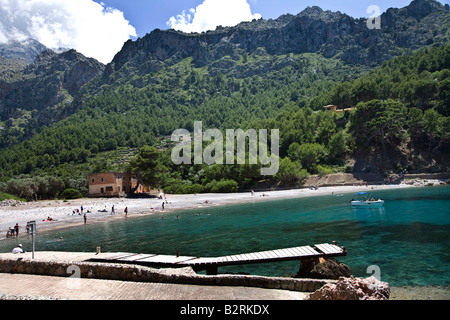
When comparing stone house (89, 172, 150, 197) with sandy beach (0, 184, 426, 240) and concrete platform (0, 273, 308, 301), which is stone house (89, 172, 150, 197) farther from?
concrete platform (0, 273, 308, 301)

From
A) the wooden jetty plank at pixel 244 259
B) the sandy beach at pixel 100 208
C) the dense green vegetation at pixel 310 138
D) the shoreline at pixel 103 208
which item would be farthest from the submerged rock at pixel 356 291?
the dense green vegetation at pixel 310 138

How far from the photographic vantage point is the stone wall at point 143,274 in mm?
10883

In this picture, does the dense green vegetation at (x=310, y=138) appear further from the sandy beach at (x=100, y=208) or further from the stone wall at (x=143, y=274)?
the stone wall at (x=143, y=274)

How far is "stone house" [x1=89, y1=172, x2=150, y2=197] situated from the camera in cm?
6606

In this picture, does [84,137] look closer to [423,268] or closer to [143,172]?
[143,172]

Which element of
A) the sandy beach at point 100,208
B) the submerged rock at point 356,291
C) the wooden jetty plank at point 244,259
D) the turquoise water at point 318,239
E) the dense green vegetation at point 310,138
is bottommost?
the sandy beach at point 100,208

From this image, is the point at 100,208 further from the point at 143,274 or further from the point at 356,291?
the point at 356,291

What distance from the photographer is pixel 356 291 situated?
8.01 metres

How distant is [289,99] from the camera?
16775cm

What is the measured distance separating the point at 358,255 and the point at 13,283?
53.3 feet

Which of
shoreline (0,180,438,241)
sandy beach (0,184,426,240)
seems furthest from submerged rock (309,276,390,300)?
sandy beach (0,184,426,240)

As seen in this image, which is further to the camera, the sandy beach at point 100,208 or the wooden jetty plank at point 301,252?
the sandy beach at point 100,208

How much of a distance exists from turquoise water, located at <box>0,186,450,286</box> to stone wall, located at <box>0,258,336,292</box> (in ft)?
→ 13.0

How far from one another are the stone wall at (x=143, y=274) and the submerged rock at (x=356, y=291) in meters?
1.84
